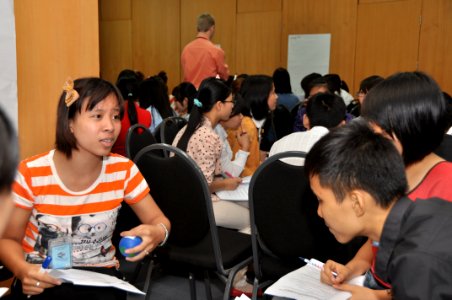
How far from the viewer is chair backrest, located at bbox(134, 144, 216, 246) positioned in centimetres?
181

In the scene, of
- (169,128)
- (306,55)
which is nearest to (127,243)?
(169,128)

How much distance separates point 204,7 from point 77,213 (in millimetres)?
7061

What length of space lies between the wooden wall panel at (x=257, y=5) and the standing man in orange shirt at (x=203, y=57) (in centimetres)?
269

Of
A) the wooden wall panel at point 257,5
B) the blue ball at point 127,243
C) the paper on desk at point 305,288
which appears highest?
the wooden wall panel at point 257,5

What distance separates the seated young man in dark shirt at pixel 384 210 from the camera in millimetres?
927

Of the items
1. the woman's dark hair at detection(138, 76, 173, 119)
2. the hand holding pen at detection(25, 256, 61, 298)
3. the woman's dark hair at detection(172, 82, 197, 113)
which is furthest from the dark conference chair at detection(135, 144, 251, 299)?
the woman's dark hair at detection(172, 82, 197, 113)

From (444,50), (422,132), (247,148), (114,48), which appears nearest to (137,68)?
(114,48)

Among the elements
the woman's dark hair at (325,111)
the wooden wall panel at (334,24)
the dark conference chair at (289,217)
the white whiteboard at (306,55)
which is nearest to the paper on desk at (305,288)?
the dark conference chair at (289,217)

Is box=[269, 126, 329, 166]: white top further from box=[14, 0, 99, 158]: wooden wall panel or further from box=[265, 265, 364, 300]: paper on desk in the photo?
box=[14, 0, 99, 158]: wooden wall panel

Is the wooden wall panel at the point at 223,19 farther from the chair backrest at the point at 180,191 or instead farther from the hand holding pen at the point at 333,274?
the hand holding pen at the point at 333,274

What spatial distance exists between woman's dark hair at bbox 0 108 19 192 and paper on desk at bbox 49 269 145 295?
0.72 metres

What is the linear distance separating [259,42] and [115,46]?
10.7 feet

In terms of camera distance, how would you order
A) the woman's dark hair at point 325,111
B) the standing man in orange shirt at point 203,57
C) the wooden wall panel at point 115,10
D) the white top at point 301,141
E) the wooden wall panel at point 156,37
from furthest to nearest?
the wooden wall panel at point 115,10
the wooden wall panel at point 156,37
the standing man in orange shirt at point 203,57
the woman's dark hair at point 325,111
the white top at point 301,141

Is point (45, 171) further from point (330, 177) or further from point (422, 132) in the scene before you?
point (422, 132)
